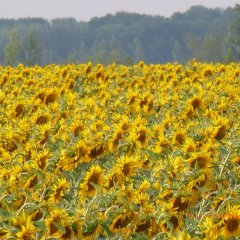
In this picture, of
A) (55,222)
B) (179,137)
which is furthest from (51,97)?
(55,222)

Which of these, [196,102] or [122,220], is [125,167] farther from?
[196,102]

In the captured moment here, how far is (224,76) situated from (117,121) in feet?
19.4

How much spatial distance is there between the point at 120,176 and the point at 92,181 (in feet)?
0.77

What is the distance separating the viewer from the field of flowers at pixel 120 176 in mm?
4301

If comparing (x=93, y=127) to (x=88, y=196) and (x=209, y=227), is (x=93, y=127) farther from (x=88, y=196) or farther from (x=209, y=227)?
(x=209, y=227)

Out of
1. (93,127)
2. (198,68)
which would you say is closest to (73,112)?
(93,127)

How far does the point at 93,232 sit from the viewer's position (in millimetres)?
4316

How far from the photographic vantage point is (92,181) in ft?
16.2

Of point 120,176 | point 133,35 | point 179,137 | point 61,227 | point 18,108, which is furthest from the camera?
point 133,35

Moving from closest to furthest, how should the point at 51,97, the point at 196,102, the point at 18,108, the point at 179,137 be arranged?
the point at 179,137 → the point at 196,102 → the point at 18,108 → the point at 51,97

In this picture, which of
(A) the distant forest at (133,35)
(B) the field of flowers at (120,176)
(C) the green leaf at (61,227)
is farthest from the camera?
(A) the distant forest at (133,35)

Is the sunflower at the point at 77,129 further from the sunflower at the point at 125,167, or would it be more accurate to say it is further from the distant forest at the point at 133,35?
the distant forest at the point at 133,35

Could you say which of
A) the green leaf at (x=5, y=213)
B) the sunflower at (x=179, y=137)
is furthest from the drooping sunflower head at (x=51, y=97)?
the green leaf at (x=5, y=213)

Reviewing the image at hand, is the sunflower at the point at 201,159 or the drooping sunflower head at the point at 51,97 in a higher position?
the sunflower at the point at 201,159
